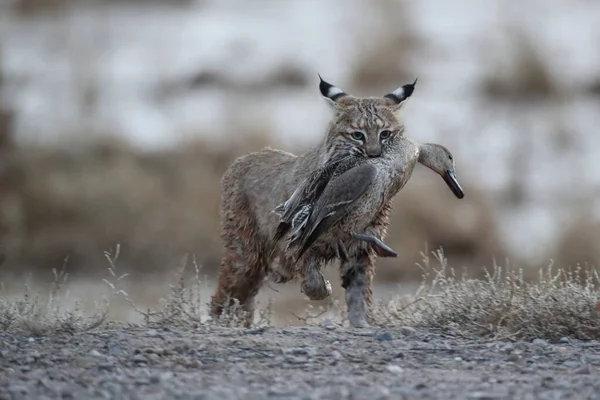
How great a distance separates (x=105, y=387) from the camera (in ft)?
22.2

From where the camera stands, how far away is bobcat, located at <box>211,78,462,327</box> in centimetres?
872

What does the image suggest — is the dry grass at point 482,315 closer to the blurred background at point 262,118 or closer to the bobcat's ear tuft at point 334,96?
the bobcat's ear tuft at point 334,96

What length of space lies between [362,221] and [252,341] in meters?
1.49

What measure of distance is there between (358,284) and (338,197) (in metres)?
1.12

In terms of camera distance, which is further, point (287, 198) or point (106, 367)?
point (287, 198)

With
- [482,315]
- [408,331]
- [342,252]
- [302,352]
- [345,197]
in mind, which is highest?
[345,197]

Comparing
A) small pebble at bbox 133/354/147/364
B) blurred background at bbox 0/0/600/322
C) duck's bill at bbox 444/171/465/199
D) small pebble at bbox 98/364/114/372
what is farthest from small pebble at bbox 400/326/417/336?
blurred background at bbox 0/0/600/322

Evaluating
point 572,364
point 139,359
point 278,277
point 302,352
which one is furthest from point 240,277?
point 572,364

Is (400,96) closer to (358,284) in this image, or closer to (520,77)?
(358,284)

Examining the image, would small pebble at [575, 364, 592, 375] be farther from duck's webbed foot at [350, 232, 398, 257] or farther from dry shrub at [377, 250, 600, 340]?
duck's webbed foot at [350, 232, 398, 257]

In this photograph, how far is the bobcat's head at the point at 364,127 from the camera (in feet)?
29.8

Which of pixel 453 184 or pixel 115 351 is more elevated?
pixel 453 184

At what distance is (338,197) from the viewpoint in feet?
28.1

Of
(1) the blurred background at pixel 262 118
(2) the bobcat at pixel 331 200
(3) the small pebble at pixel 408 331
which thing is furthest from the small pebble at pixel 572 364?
(1) the blurred background at pixel 262 118
